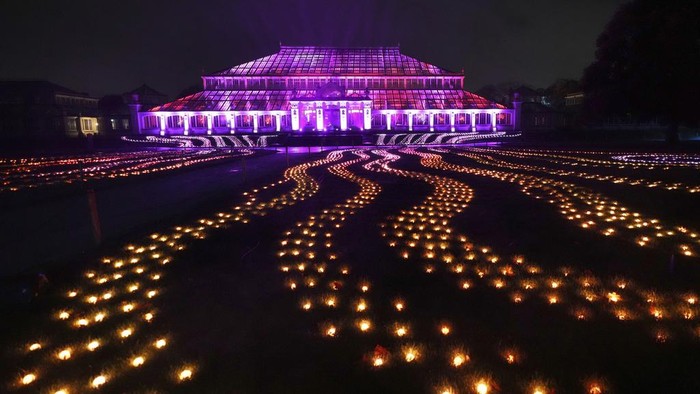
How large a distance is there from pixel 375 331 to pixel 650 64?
45.0 m

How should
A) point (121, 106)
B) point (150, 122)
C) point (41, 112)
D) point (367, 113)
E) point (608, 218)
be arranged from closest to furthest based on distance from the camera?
point (608, 218) < point (367, 113) < point (150, 122) < point (41, 112) < point (121, 106)

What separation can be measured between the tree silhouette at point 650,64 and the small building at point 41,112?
253ft

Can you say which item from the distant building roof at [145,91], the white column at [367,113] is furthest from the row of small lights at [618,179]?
the distant building roof at [145,91]

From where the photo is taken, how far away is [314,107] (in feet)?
208

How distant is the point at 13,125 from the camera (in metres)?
67.3

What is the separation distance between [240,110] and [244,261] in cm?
5870

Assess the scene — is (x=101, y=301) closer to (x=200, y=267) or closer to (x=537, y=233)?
(x=200, y=267)

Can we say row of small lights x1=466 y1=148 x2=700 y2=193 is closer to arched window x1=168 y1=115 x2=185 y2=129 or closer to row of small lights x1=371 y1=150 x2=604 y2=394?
row of small lights x1=371 y1=150 x2=604 y2=394

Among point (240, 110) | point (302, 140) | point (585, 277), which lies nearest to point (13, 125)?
point (240, 110)

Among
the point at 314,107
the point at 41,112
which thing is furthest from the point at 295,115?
the point at 41,112

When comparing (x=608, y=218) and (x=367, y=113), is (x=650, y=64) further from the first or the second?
(x=608, y=218)

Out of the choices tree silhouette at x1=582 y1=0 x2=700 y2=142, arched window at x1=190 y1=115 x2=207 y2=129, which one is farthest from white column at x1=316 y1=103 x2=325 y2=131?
tree silhouette at x1=582 y1=0 x2=700 y2=142

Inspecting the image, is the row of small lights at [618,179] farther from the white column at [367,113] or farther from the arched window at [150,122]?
the arched window at [150,122]

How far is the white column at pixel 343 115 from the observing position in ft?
208
